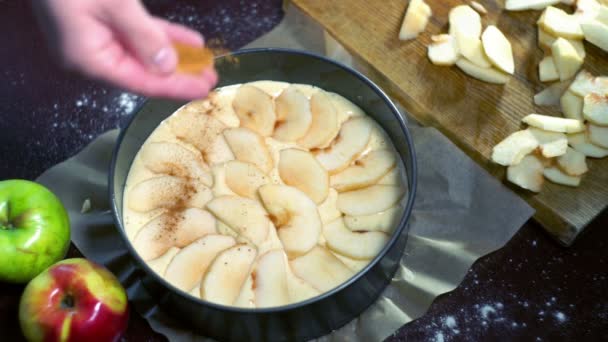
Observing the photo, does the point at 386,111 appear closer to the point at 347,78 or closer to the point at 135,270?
the point at 347,78

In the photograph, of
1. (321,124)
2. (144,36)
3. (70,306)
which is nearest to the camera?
(144,36)

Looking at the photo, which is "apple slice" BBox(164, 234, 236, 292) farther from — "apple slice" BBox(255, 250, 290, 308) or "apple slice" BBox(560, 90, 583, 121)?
"apple slice" BBox(560, 90, 583, 121)

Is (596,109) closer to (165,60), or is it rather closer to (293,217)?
(293,217)

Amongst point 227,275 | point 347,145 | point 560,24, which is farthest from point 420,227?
point 560,24

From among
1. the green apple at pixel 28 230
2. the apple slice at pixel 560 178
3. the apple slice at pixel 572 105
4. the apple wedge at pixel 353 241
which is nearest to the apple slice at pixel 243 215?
the apple wedge at pixel 353 241

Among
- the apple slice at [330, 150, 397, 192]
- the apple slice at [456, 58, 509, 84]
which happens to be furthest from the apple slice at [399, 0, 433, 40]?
the apple slice at [330, 150, 397, 192]

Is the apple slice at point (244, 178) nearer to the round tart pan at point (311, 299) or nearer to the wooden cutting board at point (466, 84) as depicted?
the round tart pan at point (311, 299)
